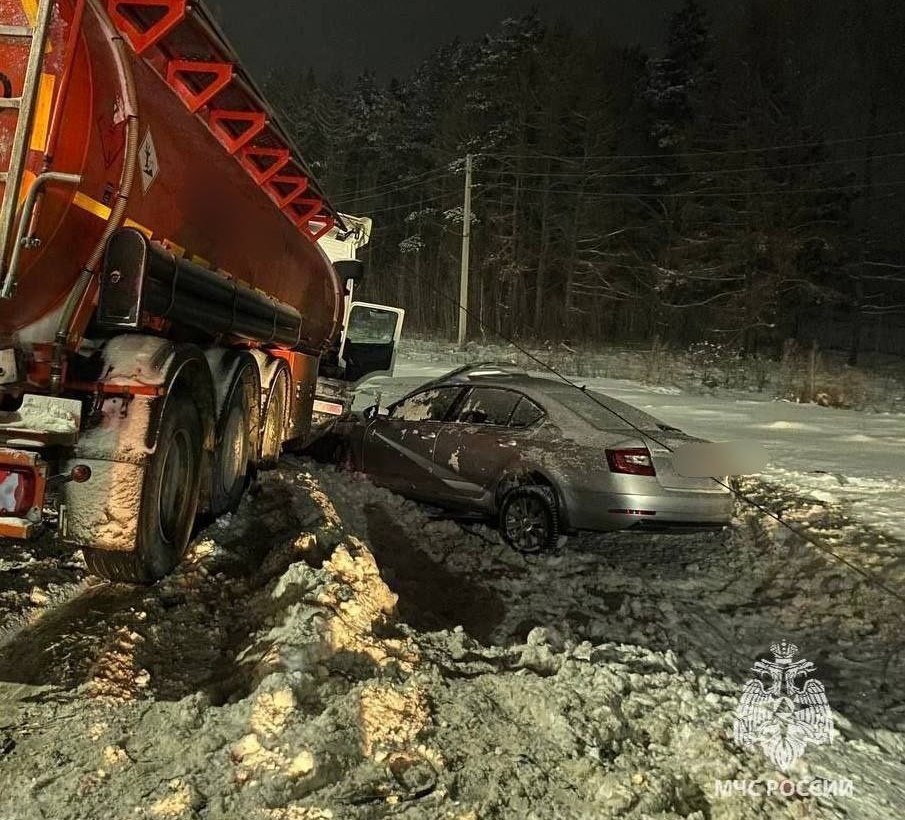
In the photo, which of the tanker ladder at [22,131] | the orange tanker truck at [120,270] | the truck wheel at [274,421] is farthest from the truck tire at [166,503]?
the truck wheel at [274,421]

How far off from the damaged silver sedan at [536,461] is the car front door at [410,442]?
0.01m

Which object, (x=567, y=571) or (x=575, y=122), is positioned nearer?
(x=567, y=571)

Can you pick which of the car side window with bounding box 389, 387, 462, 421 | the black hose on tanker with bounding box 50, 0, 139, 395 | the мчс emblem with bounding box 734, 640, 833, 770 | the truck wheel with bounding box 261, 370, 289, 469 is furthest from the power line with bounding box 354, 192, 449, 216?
the мчс emblem with bounding box 734, 640, 833, 770

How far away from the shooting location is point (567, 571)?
566 centimetres

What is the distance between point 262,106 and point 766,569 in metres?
5.29

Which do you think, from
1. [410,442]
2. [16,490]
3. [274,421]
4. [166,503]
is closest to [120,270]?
[16,490]

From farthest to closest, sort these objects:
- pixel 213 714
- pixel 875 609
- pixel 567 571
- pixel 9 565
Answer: pixel 567 571
pixel 875 609
pixel 9 565
pixel 213 714

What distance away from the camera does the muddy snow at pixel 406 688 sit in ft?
8.40

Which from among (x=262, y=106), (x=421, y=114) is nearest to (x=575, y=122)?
(x=421, y=114)

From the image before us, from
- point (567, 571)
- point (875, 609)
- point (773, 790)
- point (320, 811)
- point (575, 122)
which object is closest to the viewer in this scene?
point (320, 811)

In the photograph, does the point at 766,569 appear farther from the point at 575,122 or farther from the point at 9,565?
the point at 575,122

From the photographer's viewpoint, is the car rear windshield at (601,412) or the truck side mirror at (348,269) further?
the truck side mirror at (348,269)

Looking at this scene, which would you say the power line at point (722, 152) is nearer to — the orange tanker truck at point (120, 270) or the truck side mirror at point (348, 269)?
the truck side mirror at point (348, 269)

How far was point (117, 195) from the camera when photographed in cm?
365
